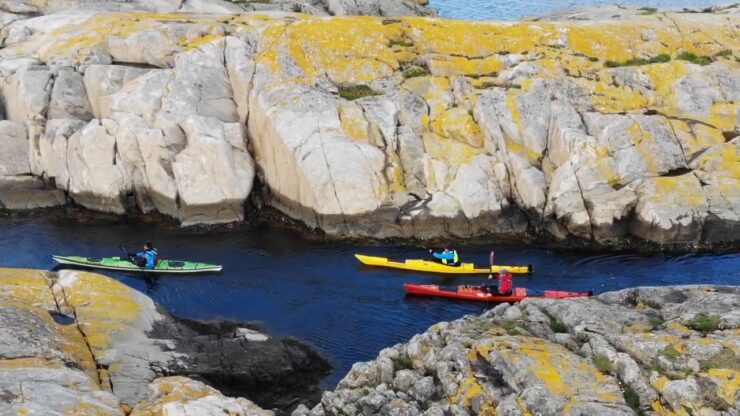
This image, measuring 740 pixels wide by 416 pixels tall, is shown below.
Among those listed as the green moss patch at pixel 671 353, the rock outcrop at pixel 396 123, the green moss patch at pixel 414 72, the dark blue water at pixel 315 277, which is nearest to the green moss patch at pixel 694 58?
the rock outcrop at pixel 396 123

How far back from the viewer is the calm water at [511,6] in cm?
7906

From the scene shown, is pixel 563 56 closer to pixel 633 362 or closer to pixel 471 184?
pixel 471 184

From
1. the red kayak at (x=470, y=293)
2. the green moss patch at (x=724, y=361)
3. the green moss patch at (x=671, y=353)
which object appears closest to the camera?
the green moss patch at (x=724, y=361)

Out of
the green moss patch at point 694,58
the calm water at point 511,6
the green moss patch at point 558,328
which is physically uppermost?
the calm water at point 511,6

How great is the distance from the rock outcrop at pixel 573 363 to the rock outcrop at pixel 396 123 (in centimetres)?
2032

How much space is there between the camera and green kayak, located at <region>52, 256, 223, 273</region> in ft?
126

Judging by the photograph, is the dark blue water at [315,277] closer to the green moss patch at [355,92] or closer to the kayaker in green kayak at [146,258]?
the kayaker in green kayak at [146,258]

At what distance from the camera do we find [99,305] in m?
26.1

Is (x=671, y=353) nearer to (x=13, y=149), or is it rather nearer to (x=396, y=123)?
(x=396, y=123)

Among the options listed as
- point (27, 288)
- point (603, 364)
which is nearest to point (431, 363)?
point (603, 364)

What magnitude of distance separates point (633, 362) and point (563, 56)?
34282mm

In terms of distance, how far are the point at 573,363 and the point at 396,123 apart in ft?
93.5

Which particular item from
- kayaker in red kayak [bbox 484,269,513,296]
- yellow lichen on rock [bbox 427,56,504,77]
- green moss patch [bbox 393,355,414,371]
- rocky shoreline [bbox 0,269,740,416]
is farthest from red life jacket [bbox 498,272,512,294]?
yellow lichen on rock [bbox 427,56,504,77]

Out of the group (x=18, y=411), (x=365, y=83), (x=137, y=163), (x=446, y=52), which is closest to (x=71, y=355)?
(x=18, y=411)
